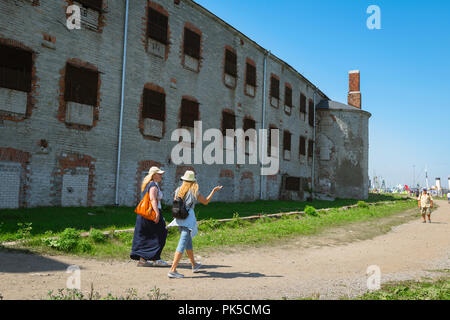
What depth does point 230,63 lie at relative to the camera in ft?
65.7

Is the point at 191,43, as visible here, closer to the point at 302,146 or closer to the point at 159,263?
the point at 159,263

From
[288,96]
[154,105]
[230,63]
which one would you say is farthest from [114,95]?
[288,96]

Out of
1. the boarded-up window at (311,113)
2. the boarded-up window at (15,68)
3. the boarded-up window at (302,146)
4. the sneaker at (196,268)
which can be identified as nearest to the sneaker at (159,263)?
the sneaker at (196,268)

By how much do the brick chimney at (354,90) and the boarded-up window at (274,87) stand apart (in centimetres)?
1321

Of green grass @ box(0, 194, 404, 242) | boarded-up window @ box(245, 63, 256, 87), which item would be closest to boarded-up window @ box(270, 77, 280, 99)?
boarded-up window @ box(245, 63, 256, 87)

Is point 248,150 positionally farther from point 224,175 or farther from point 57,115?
point 57,115

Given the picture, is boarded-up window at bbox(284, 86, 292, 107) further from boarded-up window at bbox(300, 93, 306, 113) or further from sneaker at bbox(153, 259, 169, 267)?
sneaker at bbox(153, 259, 169, 267)

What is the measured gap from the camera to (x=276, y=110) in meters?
24.6

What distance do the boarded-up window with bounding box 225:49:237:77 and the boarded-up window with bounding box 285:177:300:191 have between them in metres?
9.00

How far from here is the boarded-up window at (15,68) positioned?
10.7 metres

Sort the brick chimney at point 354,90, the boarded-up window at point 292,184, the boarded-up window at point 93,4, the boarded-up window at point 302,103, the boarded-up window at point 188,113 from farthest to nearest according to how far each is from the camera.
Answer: the brick chimney at point 354,90, the boarded-up window at point 302,103, the boarded-up window at point 292,184, the boarded-up window at point 188,113, the boarded-up window at point 93,4

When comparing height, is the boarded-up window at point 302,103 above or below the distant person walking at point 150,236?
above

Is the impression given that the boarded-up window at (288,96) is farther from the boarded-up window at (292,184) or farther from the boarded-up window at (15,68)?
the boarded-up window at (15,68)
